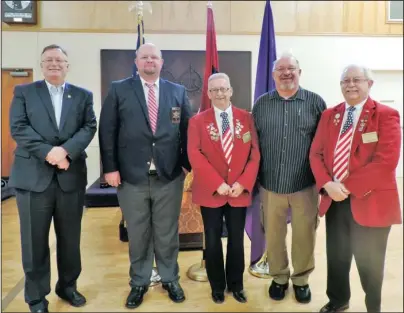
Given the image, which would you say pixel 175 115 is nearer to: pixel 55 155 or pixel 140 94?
pixel 140 94

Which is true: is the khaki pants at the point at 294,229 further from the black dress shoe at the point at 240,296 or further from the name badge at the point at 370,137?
the name badge at the point at 370,137

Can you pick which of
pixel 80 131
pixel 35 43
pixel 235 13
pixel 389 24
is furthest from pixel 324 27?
pixel 80 131

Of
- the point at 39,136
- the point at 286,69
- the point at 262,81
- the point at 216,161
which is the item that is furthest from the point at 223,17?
the point at 39,136

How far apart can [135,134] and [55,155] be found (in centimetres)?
44

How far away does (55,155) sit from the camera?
1.93 m

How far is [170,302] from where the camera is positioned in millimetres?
2242

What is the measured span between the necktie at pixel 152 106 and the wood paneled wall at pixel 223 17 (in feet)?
11.8

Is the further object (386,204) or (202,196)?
(202,196)

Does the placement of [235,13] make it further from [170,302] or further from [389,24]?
[170,302]

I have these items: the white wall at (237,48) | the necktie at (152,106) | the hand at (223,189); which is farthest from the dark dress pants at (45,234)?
the white wall at (237,48)

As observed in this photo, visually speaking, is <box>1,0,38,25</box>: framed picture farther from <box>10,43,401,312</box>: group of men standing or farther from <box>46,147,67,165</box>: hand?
<box>46,147,67,165</box>: hand

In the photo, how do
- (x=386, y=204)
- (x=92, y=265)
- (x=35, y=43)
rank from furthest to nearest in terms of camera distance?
(x=35, y=43) → (x=92, y=265) → (x=386, y=204)

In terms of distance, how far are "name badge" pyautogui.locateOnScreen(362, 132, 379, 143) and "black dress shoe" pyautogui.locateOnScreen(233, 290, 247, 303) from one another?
45.3 inches

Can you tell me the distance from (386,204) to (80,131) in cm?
164
